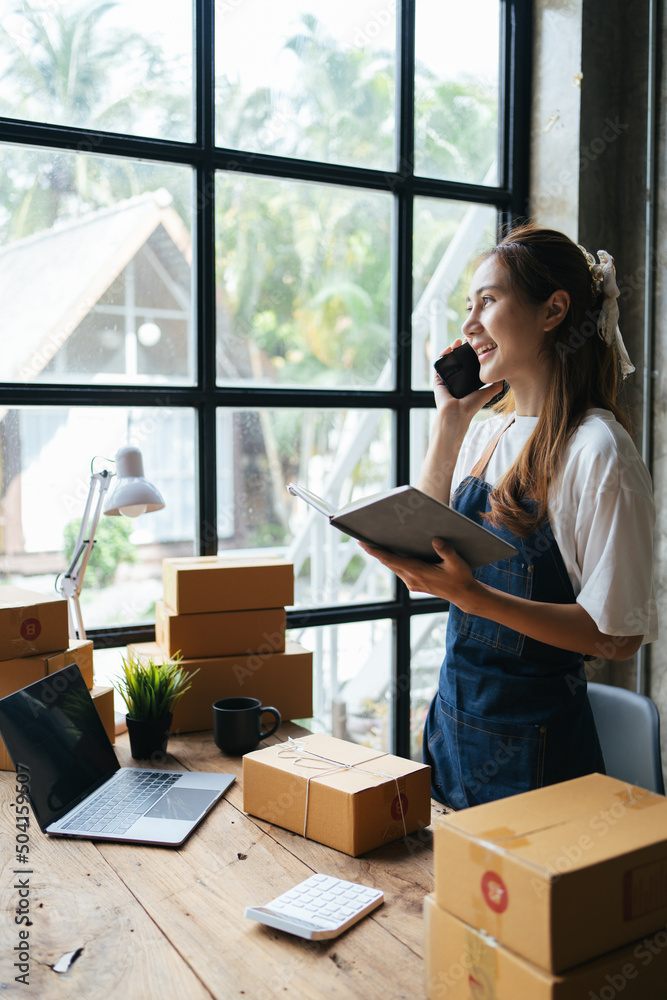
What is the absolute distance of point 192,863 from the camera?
1220 millimetres

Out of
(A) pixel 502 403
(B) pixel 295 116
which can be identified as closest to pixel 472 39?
(B) pixel 295 116

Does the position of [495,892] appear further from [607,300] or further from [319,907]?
[607,300]

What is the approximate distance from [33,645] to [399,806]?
0.83m

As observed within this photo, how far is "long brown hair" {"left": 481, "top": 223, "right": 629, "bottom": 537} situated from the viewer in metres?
1.49

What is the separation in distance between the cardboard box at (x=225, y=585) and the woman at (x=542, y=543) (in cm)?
48

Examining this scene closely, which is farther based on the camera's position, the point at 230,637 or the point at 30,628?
the point at 230,637

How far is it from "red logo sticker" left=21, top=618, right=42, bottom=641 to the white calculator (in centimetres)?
81

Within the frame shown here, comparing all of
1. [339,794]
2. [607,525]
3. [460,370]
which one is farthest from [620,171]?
[339,794]

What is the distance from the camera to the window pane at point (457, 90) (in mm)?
2520

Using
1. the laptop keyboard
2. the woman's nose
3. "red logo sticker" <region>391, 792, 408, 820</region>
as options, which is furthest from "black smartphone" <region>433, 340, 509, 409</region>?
the laptop keyboard

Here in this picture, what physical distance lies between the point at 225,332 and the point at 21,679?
3.93ft

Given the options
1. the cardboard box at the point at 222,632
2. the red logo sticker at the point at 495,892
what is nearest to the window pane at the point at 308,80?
the cardboard box at the point at 222,632

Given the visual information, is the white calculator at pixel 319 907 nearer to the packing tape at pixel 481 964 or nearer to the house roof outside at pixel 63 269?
the packing tape at pixel 481 964

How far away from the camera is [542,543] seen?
1.46 metres
